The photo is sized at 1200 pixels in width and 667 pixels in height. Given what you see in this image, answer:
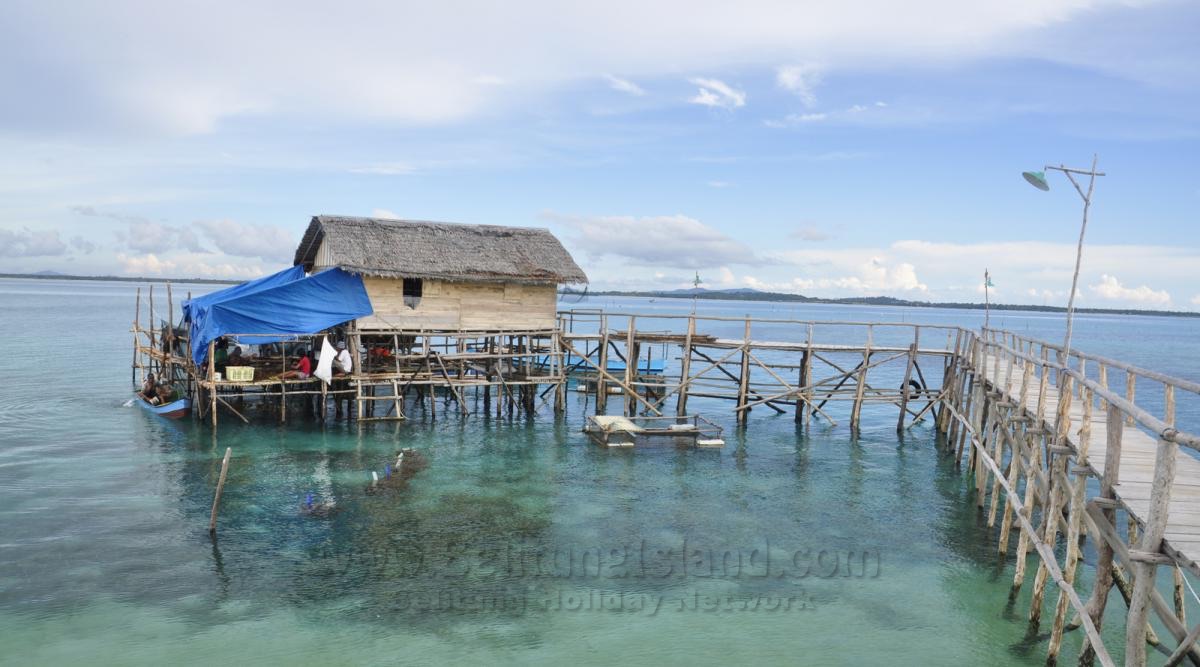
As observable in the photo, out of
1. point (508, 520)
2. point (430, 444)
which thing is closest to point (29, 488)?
point (430, 444)

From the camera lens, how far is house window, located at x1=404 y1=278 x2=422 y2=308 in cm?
2248

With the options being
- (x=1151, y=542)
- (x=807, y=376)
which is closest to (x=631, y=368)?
(x=807, y=376)

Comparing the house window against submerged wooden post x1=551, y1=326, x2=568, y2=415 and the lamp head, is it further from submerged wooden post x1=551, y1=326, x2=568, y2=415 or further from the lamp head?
the lamp head

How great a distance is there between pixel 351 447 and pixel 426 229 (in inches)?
280

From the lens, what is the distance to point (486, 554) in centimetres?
1280

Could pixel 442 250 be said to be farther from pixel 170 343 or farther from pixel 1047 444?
pixel 1047 444

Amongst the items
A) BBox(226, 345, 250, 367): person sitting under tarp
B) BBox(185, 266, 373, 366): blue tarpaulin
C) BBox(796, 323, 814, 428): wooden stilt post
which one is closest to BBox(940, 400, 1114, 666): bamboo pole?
BBox(796, 323, 814, 428): wooden stilt post

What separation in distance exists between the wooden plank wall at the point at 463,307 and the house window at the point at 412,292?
12 centimetres

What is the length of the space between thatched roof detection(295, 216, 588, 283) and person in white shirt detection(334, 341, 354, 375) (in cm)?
226

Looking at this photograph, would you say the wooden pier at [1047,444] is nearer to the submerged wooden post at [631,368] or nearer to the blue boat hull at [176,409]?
the submerged wooden post at [631,368]

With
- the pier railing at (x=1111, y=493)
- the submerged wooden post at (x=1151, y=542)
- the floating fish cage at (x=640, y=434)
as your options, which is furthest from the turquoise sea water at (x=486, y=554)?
the submerged wooden post at (x=1151, y=542)

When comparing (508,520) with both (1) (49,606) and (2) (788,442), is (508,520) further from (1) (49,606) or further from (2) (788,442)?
(2) (788,442)

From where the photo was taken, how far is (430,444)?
20.5 metres

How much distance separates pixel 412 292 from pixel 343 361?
272 cm
